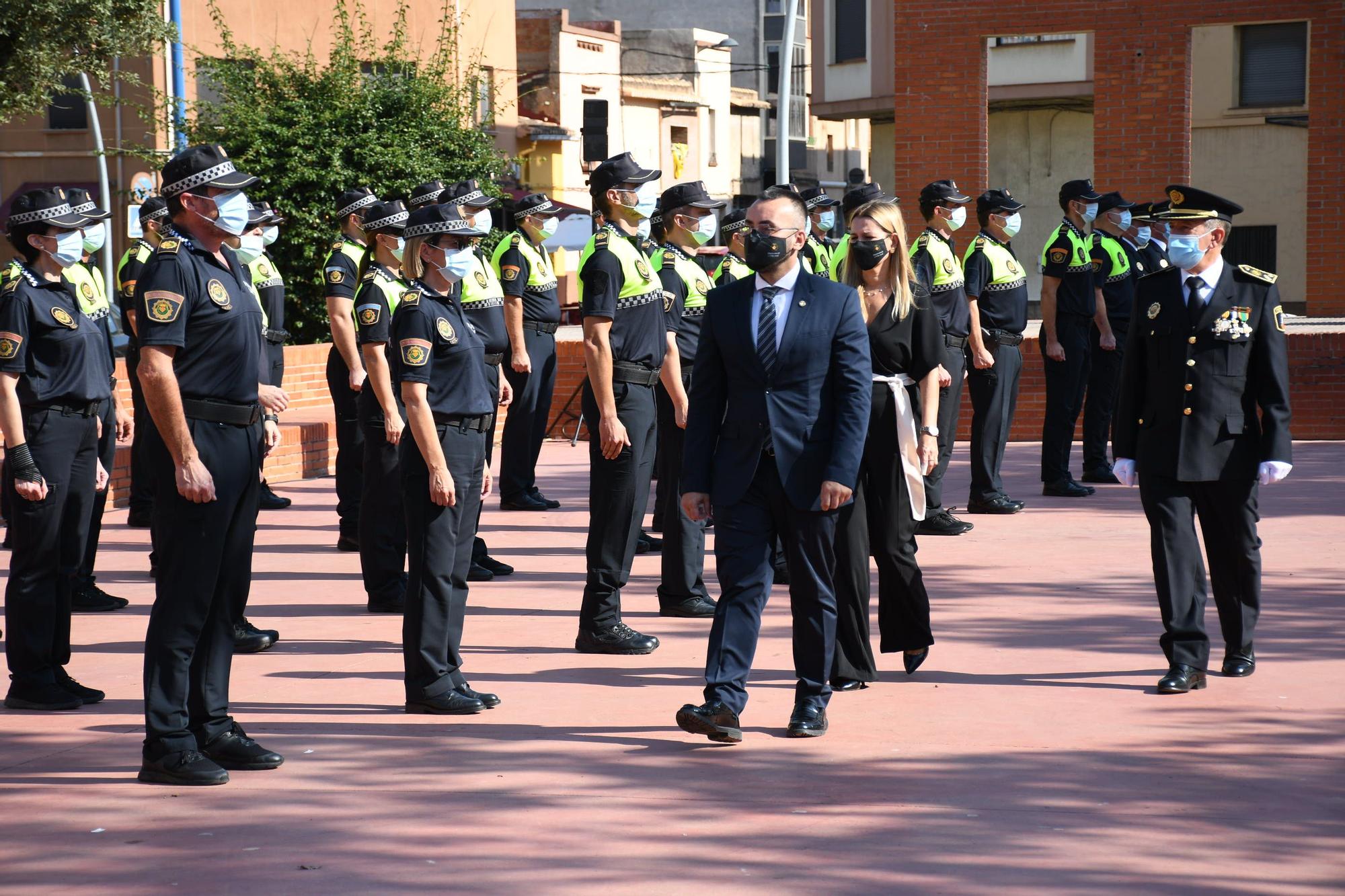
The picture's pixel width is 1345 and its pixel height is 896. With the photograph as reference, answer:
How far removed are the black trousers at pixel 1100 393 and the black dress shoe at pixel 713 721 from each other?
8239 mm

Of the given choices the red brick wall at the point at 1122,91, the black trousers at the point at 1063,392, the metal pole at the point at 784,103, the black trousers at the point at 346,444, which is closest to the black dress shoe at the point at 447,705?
the black trousers at the point at 346,444

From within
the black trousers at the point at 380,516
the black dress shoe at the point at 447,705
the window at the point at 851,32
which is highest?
the window at the point at 851,32

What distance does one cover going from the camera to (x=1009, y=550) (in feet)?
35.4

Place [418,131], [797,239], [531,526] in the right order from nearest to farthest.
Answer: [797,239], [531,526], [418,131]

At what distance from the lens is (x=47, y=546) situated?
23.6ft

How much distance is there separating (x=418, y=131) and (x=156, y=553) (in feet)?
52.0

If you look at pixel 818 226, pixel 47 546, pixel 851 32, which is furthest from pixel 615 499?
pixel 851 32

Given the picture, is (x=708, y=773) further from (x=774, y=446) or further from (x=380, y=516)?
(x=380, y=516)

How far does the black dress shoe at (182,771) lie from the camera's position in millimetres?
5797

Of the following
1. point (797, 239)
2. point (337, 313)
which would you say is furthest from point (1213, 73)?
point (797, 239)

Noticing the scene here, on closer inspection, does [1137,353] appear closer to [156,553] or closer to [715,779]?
[715,779]

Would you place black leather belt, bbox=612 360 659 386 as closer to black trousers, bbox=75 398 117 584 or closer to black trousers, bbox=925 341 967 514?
black trousers, bbox=75 398 117 584

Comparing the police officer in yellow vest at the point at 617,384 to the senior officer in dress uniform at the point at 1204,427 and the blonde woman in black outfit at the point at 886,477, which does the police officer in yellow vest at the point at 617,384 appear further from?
the senior officer in dress uniform at the point at 1204,427

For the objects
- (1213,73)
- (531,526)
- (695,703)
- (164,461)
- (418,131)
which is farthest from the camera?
(1213,73)
